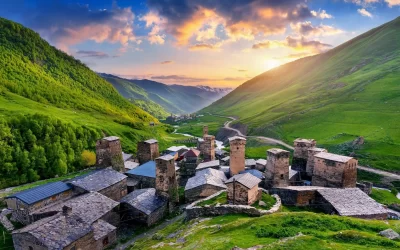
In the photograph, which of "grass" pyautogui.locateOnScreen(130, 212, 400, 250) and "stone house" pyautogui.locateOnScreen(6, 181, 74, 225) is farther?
"stone house" pyautogui.locateOnScreen(6, 181, 74, 225)

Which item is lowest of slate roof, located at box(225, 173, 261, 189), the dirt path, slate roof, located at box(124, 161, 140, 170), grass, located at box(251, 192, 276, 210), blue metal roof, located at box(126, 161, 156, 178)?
the dirt path

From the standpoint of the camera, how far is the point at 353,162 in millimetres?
42656

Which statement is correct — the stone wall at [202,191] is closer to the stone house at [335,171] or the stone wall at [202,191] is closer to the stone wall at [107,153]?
the stone wall at [107,153]

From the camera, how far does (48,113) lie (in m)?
79.1

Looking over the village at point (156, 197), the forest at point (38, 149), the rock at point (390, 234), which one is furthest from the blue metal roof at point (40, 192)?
the rock at point (390, 234)

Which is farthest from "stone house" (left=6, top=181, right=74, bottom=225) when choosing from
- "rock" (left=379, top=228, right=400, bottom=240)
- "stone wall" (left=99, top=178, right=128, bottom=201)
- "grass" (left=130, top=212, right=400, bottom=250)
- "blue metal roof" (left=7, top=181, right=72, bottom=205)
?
"rock" (left=379, top=228, right=400, bottom=240)

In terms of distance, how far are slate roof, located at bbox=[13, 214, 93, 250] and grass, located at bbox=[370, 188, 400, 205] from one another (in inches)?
1729

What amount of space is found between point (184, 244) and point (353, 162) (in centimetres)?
3036

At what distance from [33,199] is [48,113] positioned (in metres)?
52.6

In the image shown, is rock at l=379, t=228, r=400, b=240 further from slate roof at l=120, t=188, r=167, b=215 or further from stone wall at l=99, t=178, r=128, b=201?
stone wall at l=99, t=178, r=128, b=201

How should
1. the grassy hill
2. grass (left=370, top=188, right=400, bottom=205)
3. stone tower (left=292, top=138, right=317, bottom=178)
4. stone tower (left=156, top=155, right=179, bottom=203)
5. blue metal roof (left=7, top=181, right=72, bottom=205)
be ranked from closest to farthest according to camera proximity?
1. blue metal roof (left=7, top=181, right=72, bottom=205)
2. stone tower (left=156, top=155, right=179, bottom=203)
3. grass (left=370, top=188, right=400, bottom=205)
4. stone tower (left=292, top=138, right=317, bottom=178)
5. the grassy hill

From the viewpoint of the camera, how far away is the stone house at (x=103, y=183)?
125 feet

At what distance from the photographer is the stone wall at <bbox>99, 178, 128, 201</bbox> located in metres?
39.9

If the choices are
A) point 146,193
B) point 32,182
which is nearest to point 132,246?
point 146,193
